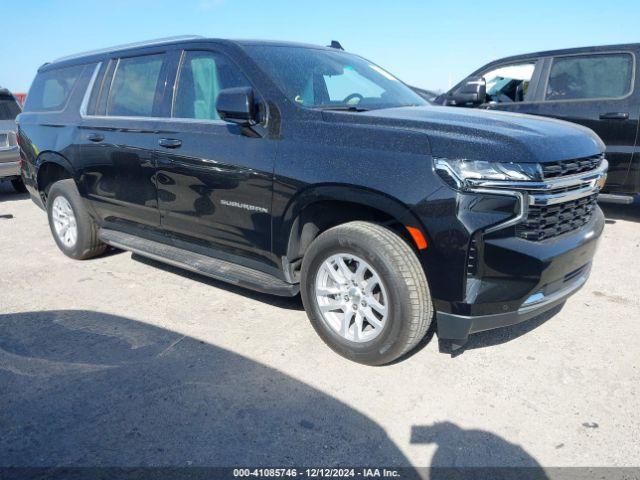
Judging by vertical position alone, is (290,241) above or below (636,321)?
above

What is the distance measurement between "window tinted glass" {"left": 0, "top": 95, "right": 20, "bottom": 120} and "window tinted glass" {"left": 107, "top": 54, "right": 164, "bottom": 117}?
5.92 meters

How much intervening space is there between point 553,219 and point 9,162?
8588 mm

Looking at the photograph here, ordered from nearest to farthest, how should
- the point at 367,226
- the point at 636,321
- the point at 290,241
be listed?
1. the point at 367,226
2. the point at 290,241
3. the point at 636,321

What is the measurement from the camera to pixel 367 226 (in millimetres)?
2920

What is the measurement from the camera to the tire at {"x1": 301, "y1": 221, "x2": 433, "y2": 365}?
2.74 m

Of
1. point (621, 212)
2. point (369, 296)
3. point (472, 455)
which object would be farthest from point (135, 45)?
point (621, 212)

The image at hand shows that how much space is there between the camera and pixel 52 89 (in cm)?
523

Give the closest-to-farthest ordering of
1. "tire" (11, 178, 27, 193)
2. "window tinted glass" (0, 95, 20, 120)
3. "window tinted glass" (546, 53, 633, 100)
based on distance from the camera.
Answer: "window tinted glass" (546, 53, 633, 100) → "window tinted glass" (0, 95, 20, 120) → "tire" (11, 178, 27, 193)

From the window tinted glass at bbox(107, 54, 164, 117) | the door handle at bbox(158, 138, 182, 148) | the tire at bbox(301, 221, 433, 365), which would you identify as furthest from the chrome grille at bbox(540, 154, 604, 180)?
the window tinted glass at bbox(107, 54, 164, 117)

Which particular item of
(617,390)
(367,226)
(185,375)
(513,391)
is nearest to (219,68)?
(367,226)

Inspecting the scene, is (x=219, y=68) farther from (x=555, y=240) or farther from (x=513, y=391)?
(x=513, y=391)

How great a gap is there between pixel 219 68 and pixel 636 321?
3368mm

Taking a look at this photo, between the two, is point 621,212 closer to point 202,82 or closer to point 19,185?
point 202,82

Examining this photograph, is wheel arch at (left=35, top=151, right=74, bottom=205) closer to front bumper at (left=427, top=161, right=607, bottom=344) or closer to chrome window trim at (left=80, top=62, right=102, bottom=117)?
chrome window trim at (left=80, top=62, right=102, bottom=117)
